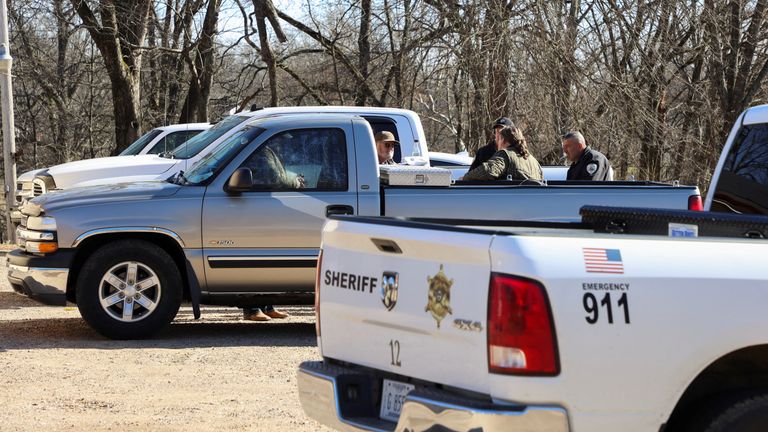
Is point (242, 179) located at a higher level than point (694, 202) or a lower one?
higher

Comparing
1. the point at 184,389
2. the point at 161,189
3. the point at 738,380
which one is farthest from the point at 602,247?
the point at 161,189

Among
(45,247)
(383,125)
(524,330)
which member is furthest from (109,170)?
(524,330)

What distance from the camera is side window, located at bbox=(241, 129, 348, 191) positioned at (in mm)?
9445

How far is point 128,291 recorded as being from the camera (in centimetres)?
924

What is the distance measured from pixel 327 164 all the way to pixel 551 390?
5.77 meters

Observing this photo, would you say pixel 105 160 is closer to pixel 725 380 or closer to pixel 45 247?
pixel 45 247

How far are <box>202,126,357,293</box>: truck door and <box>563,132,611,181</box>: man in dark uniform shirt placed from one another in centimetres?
301

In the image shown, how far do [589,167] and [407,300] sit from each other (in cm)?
748

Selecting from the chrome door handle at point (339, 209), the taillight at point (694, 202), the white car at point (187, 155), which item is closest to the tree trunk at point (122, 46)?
the white car at point (187, 155)

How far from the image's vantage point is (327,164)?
9.52 m

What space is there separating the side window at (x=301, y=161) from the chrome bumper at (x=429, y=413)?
475cm

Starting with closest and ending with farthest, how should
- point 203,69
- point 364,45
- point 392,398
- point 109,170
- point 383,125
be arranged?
1. point 392,398
2. point 383,125
3. point 109,170
4. point 364,45
5. point 203,69

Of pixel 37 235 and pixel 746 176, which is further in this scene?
pixel 37 235

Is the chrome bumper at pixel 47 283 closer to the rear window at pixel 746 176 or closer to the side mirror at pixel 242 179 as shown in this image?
the side mirror at pixel 242 179
